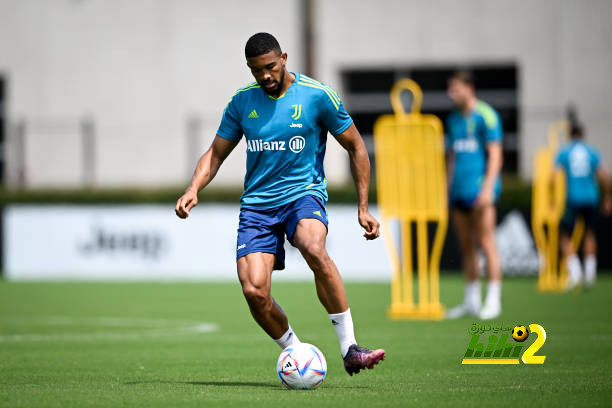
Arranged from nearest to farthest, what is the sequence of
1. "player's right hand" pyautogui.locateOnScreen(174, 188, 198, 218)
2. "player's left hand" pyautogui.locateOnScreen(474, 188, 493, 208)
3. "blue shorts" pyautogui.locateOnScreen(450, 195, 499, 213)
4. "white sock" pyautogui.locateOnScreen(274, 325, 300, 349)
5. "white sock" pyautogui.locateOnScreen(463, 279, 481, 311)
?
"player's right hand" pyautogui.locateOnScreen(174, 188, 198, 218)
"white sock" pyautogui.locateOnScreen(274, 325, 300, 349)
"player's left hand" pyautogui.locateOnScreen(474, 188, 493, 208)
"blue shorts" pyautogui.locateOnScreen(450, 195, 499, 213)
"white sock" pyautogui.locateOnScreen(463, 279, 481, 311)

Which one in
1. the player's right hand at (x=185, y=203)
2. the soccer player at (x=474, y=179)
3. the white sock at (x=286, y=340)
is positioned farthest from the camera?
the soccer player at (x=474, y=179)

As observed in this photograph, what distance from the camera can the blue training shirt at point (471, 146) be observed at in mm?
12211

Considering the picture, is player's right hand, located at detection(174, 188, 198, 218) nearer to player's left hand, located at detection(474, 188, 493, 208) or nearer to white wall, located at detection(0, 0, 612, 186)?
player's left hand, located at detection(474, 188, 493, 208)

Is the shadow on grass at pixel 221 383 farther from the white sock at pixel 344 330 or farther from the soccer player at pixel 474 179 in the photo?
the soccer player at pixel 474 179

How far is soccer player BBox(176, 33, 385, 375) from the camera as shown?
7152 millimetres

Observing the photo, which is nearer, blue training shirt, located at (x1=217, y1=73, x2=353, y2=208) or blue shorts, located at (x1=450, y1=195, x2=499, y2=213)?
blue training shirt, located at (x1=217, y1=73, x2=353, y2=208)

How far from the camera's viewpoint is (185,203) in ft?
23.3

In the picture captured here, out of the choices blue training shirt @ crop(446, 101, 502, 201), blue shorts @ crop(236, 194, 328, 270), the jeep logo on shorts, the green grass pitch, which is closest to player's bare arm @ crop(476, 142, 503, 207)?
blue training shirt @ crop(446, 101, 502, 201)

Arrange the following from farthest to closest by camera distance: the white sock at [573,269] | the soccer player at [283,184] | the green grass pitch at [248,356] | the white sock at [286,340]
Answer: the white sock at [573,269] → the white sock at [286,340] → the soccer player at [283,184] → the green grass pitch at [248,356]

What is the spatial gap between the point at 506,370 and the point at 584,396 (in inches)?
57.3

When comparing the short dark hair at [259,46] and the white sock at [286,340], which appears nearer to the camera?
the short dark hair at [259,46]

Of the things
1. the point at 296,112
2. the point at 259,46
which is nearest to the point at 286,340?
the point at 296,112

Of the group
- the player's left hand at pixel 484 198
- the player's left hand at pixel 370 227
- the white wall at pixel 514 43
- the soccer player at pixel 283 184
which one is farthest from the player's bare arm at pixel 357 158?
the white wall at pixel 514 43

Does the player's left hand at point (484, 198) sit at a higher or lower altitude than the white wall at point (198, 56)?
lower
